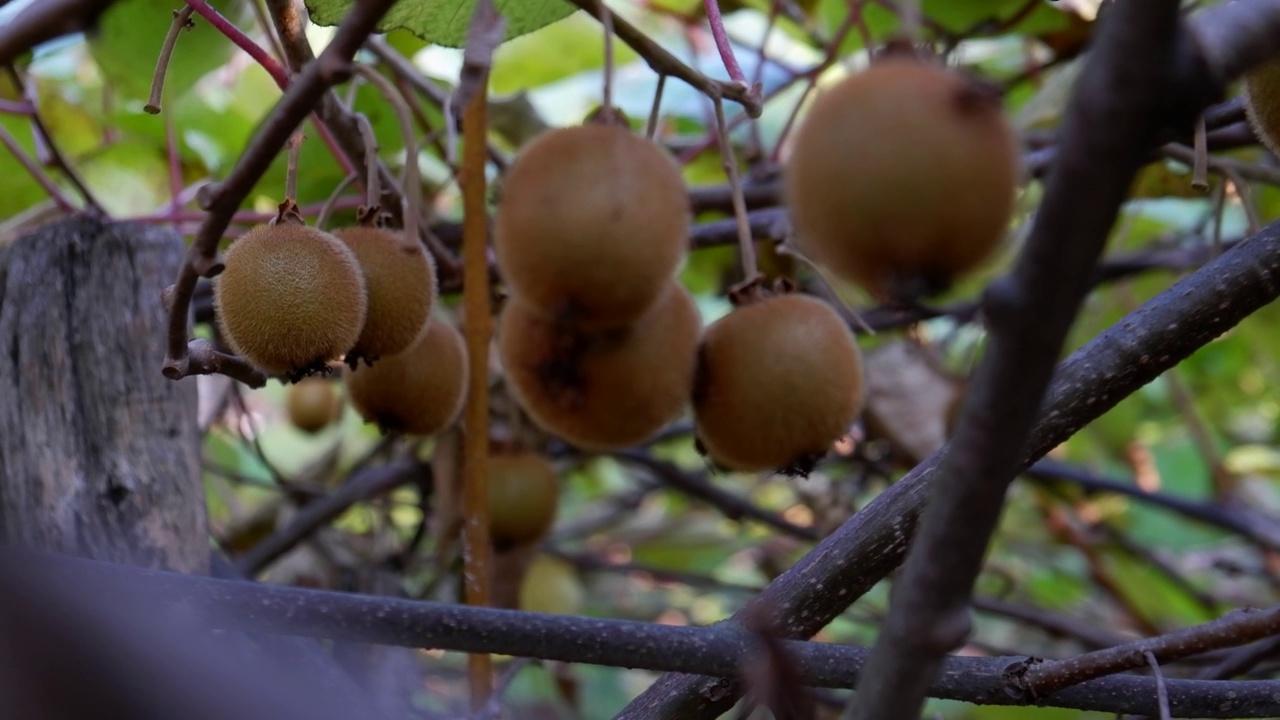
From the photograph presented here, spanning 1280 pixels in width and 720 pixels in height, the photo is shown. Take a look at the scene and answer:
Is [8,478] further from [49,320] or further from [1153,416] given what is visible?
[1153,416]

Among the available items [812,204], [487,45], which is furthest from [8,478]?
[812,204]

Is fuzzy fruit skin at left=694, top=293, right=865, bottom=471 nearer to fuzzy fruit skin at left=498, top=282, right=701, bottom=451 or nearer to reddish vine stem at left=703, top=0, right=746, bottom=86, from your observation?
fuzzy fruit skin at left=498, top=282, right=701, bottom=451

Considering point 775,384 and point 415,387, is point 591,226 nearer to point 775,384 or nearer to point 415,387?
point 775,384

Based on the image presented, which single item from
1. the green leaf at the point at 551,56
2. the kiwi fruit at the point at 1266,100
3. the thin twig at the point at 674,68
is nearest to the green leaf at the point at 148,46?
the green leaf at the point at 551,56

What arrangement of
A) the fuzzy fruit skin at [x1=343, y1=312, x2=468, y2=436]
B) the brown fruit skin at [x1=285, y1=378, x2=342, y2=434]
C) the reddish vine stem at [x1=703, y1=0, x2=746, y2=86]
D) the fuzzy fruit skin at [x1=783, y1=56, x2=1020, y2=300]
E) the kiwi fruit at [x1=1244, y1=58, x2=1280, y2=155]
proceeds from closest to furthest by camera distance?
1. the fuzzy fruit skin at [x1=783, y1=56, x2=1020, y2=300]
2. the kiwi fruit at [x1=1244, y1=58, x2=1280, y2=155]
3. the reddish vine stem at [x1=703, y1=0, x2=746, y2=86]
4. the fuzzy fruit skin at [x1=343, y1=312, x2=468, y2=436]
5. the brown fruit skin at [x1=285, y1=378, x2=342, y2=434]

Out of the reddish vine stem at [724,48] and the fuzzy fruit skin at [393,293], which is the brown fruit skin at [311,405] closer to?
the fuzzy fruit skin at [393,293]

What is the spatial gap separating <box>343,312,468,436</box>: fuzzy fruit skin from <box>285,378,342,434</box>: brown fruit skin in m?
0.98

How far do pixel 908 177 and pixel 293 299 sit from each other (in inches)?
19.4

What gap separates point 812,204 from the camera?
1.87 feet

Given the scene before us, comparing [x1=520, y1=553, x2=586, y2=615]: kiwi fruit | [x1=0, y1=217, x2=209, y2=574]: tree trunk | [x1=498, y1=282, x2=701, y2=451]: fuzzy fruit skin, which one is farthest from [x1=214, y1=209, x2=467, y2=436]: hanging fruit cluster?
[x1=520, y1=553, x2=586, y2=615]: kiwi fruit

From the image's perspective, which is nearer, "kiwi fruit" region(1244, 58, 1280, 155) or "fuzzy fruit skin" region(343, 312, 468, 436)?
"kiwi fruit" region(1244, 58, 1280, 155)

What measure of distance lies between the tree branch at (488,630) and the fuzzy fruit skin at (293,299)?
7.0 inches

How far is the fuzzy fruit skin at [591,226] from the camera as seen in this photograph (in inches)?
26.5

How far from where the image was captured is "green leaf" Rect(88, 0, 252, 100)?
1.63 metres
